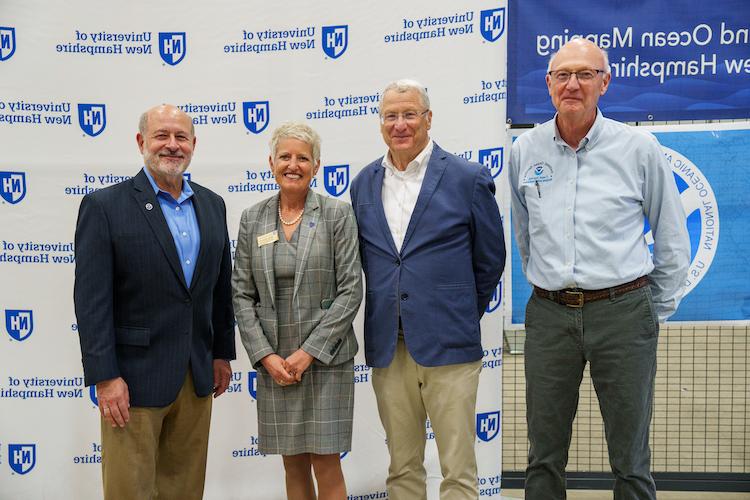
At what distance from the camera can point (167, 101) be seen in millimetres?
3414

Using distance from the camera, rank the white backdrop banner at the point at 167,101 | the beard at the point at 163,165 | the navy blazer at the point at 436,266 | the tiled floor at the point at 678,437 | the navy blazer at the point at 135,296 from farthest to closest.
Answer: the tiled floor at the point at 678,437 < the white backdrop banner at the point at 167,101 < the navy blazer at the point at 436,266 < the beard at the point at 163,165 < the navy blazer at the point at 135,296

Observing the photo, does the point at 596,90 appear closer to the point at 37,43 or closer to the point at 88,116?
the point at 88,116

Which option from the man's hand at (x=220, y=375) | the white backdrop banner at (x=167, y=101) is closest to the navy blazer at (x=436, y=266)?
the man's hand at (x=220, y=375)

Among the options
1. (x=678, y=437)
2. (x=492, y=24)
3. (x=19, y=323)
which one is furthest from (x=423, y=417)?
(x=678, y=437)

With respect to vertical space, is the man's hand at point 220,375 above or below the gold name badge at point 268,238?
below

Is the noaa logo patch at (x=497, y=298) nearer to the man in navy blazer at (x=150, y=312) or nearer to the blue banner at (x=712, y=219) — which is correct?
the blue banner at (x=712, y=219)

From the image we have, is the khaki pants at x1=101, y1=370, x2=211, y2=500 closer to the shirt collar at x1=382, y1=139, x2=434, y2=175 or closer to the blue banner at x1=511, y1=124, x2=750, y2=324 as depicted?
the shirt collar at x1=382, y1=139, x2=434, y2=175

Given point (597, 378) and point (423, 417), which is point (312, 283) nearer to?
point (423, 417)

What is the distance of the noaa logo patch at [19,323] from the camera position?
340 centimetres

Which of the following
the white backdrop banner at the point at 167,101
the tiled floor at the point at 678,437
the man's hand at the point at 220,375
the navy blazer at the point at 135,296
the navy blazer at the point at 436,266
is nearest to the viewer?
the navy blazer at the point at 135,296

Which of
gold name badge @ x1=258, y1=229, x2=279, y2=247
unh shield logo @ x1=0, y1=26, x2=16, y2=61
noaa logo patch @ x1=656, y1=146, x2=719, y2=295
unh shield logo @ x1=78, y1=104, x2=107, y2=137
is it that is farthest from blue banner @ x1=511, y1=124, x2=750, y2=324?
unh shield logo @ x1=0, y1=26, x2=16, y2=61

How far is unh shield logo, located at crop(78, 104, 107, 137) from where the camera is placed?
3.38 metres

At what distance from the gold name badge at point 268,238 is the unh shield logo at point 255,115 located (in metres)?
1.10

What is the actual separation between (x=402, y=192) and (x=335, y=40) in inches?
46.9
